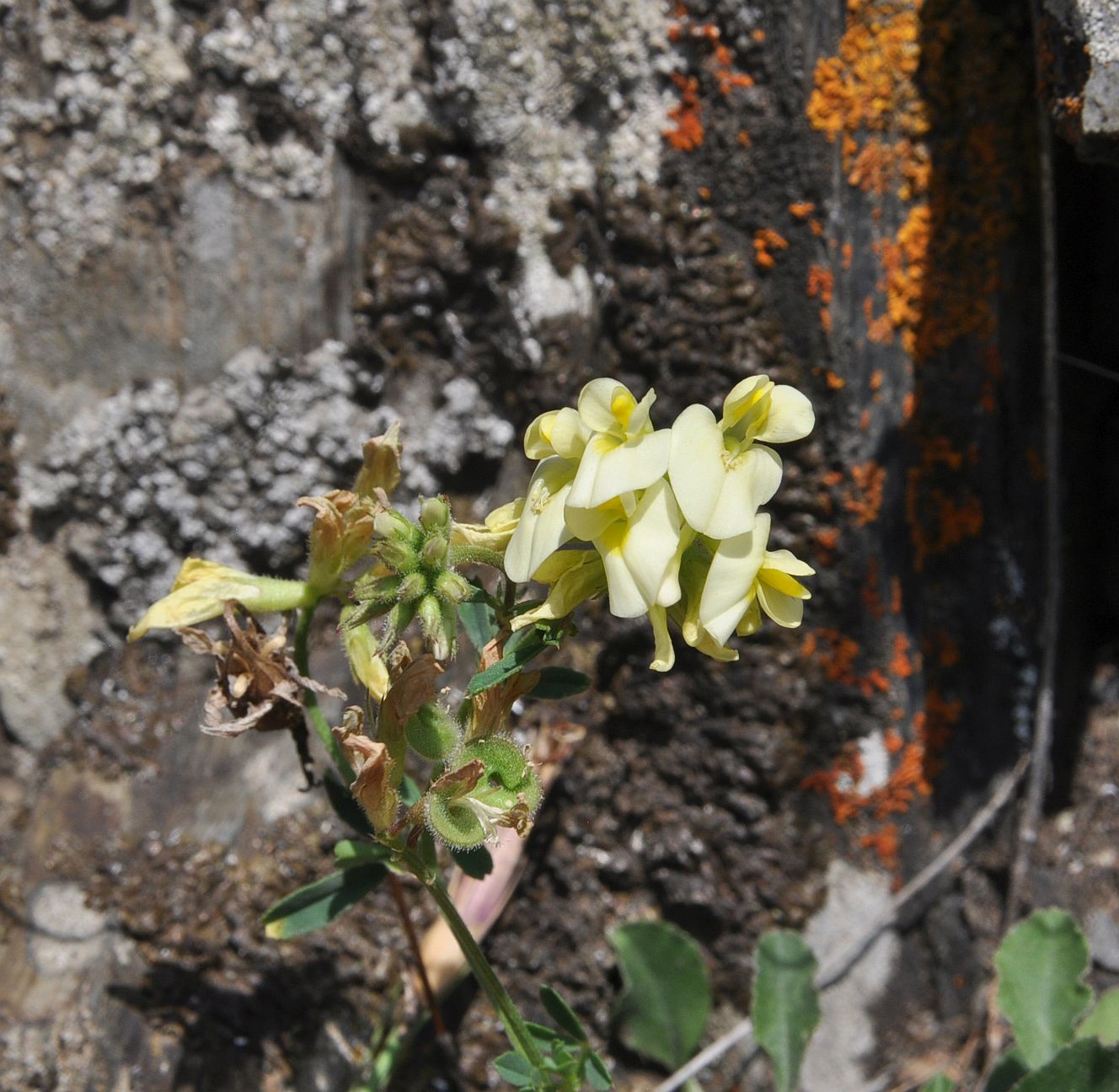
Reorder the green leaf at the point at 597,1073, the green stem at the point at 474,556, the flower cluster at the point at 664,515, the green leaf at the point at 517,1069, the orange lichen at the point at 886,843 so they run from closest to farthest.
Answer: the flower cluster at the point at 664,515 < the green stem at the point at 474,556 < the green leaf at the point at 517,1069 < the green leaf at the point at 597,1073 < the orange lichen at the point at 886,843

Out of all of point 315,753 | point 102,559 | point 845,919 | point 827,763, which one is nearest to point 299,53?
point 102,559

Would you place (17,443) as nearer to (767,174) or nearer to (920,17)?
(767,174)

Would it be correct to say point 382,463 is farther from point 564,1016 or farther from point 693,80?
point 693,80

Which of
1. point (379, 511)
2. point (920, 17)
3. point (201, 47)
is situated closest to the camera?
point (379, 511)

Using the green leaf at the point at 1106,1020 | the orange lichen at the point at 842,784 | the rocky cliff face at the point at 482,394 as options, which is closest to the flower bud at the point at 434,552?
the rocky cliff face at the point at 482,394

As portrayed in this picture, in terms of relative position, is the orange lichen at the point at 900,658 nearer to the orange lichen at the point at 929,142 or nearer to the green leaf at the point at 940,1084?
the orange lichen at the point at 929,142
